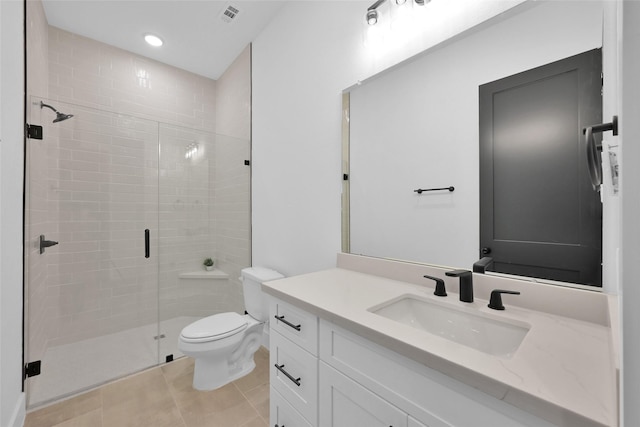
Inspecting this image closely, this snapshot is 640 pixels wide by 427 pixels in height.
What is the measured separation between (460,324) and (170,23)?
2997mm

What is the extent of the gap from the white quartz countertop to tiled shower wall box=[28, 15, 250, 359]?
183 centimetres

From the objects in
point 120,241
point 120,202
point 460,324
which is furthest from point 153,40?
point 460,324

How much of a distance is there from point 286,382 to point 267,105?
2.08m

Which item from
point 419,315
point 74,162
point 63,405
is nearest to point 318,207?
point 419,315

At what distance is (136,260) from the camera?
2.32 meters

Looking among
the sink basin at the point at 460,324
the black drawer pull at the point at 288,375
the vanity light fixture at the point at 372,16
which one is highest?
the vanity light fixture at the point at 372,16

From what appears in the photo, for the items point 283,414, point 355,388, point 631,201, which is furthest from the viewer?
point 283,414

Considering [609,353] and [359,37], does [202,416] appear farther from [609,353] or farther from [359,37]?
[359,37]

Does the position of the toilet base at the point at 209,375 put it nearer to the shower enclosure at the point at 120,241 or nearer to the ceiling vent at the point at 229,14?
the shower enclosure at the point at 120,241

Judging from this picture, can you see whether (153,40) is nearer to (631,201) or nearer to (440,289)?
(440,289)

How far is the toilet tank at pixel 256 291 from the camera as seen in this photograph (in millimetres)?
2061

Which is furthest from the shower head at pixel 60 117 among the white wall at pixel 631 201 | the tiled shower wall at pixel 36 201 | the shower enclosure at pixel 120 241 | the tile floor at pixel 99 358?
the white wall at pixel 631 201

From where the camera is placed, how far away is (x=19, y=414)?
1494 millimetres

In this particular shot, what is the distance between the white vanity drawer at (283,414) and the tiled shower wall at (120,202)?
1469mm
